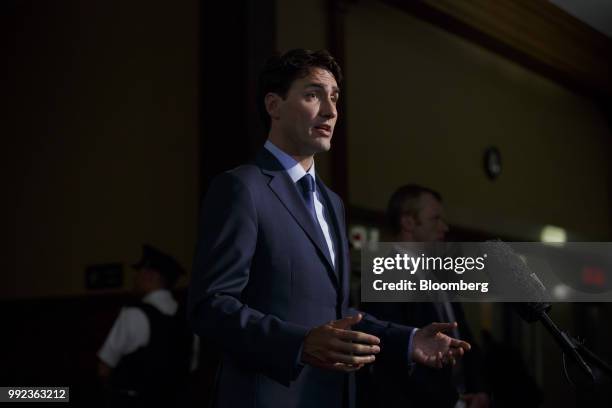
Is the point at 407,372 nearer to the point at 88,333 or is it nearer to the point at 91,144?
the point at 88,333

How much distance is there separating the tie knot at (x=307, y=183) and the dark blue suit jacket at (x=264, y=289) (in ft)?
0.15

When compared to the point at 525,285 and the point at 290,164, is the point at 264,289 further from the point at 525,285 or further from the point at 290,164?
the point at 525,285

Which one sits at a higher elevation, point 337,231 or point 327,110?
point 327,110

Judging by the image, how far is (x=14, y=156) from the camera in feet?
19.8

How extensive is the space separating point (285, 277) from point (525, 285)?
403 mm

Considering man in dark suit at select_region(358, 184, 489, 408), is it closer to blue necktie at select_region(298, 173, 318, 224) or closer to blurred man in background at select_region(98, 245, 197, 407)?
blue necktie at select_region(298, 173, 318, 224)

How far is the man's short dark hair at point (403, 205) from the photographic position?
289 centimetres

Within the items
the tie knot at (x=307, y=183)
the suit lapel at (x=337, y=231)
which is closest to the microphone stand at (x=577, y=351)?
the suit lapel at (x=337, y=231)

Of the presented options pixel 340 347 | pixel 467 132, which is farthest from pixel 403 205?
pixel 467 132

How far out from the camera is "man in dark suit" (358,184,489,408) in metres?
2.30

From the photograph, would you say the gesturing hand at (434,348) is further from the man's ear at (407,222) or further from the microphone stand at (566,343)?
the man's ear at (407,222)

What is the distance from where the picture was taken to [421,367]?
232 centimetres

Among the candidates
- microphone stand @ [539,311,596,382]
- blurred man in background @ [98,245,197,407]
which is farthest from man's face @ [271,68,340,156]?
blurred man in background @ [98,245,197,407]

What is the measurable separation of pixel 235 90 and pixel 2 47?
2.80 m
